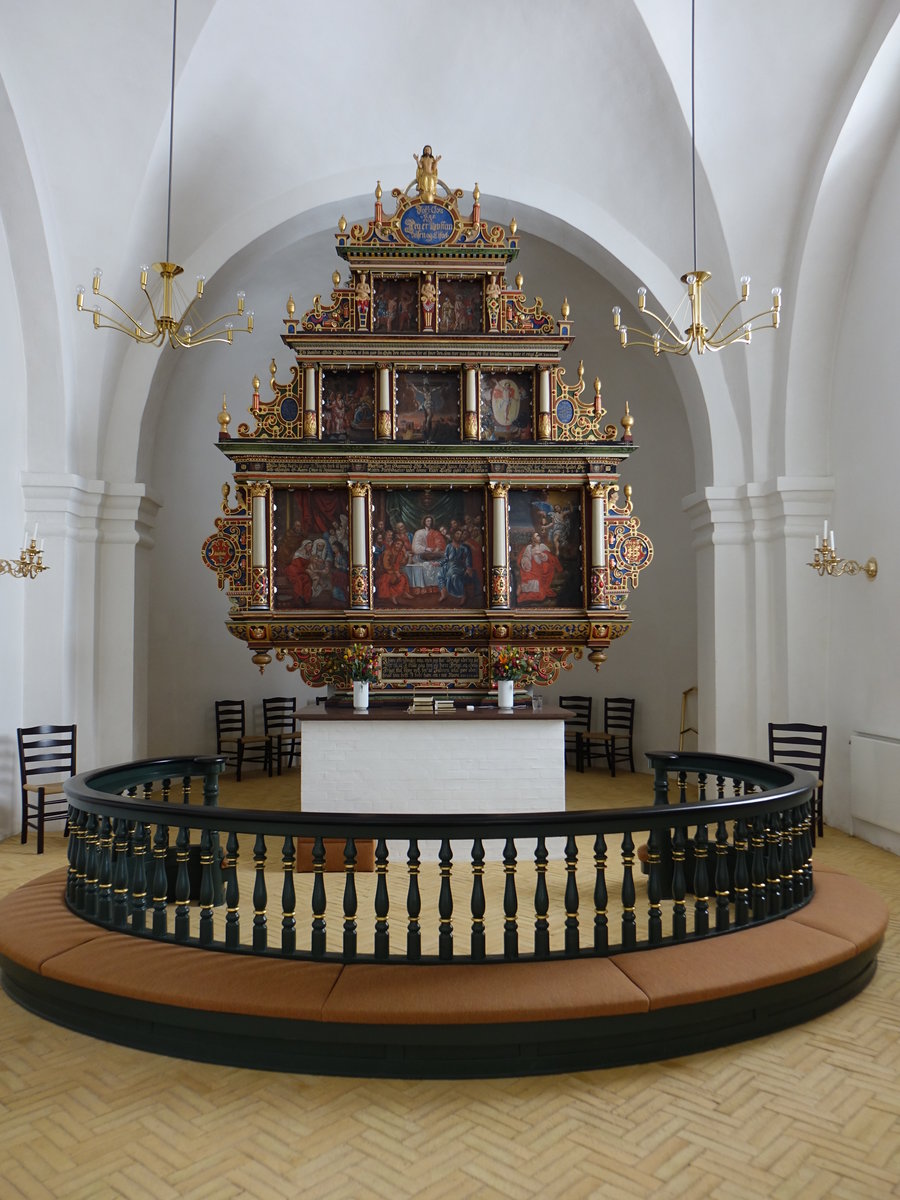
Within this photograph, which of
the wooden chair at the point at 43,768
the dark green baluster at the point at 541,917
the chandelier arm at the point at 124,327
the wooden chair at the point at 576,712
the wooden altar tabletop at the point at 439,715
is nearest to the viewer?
the dark green baluster at the point at 541,917

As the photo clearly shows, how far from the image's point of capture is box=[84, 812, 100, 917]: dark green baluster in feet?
16.3

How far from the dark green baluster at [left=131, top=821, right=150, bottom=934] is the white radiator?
256 inches

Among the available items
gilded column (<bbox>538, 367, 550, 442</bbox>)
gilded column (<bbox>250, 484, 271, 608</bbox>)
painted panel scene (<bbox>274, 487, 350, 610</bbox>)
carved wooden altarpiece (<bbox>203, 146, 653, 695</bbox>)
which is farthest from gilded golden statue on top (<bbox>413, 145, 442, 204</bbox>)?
gilded column (<bbox>250, 484, 271, 608</bbox>)

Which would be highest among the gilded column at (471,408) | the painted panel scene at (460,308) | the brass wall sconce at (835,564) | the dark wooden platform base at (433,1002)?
the painted panel scene at (460,308)

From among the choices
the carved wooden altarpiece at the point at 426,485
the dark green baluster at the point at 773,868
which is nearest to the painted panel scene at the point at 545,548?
the carved wooden altarpiece at the point at 426,485

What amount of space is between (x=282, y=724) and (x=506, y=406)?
5982 mm

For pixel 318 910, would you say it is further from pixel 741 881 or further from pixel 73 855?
pixel 741 881

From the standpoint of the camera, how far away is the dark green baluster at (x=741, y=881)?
4793 millimetres

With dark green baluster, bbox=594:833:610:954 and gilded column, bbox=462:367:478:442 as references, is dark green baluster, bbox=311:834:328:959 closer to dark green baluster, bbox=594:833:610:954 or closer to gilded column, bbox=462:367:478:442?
dark green baluster, bbox=594:833:610:954

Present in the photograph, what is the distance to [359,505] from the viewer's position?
9.53m

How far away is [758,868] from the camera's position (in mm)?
4910

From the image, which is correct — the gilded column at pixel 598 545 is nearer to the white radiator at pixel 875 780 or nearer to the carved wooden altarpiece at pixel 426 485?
the carved wooden altarpiece at pixel 426 485

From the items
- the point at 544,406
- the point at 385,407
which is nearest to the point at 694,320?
the point at 544,406

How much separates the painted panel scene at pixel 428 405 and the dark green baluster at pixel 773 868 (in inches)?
230
